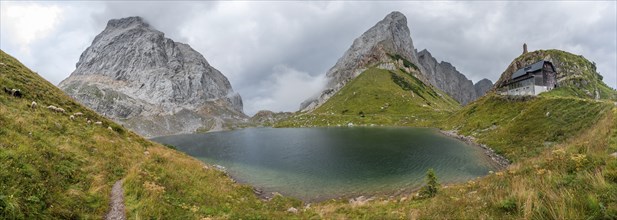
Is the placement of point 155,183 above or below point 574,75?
below

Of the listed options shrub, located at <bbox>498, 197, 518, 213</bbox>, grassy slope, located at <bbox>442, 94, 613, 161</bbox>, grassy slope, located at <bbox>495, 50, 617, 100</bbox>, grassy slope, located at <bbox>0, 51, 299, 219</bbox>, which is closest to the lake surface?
grassy slope, located at <bbox>442, 94, 613, 161</bbox>

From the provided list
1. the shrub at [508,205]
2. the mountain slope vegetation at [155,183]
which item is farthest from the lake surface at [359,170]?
the shrub at [508,205]

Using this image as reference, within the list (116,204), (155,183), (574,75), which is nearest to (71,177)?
(116,204)

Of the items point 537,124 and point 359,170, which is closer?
point 359,170

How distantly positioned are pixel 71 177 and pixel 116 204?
3812 millimetres

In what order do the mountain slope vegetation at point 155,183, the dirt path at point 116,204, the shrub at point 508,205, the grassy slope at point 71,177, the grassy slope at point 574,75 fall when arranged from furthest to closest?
the grassy slope at point 574,75 → the dirt path at point 116,204 → the grassy slope at point 71,177 → the shrub at point 508,205 → the mountain slope vegetation at point 155,183

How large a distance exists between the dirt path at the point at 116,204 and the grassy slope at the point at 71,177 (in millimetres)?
312

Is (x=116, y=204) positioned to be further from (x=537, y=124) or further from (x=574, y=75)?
(x=574, y=75)

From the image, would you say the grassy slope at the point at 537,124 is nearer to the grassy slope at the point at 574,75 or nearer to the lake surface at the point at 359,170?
the lake surface at the point at 359,170

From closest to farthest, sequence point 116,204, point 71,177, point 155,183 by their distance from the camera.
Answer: point 116,204 → point 71,177 → point 155,183

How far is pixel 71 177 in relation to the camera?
621 inches

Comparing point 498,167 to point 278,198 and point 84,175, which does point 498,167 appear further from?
point 84,175

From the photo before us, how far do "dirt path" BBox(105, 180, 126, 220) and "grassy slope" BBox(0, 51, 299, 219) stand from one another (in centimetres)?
31

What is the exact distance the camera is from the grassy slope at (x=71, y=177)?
37.6ft
